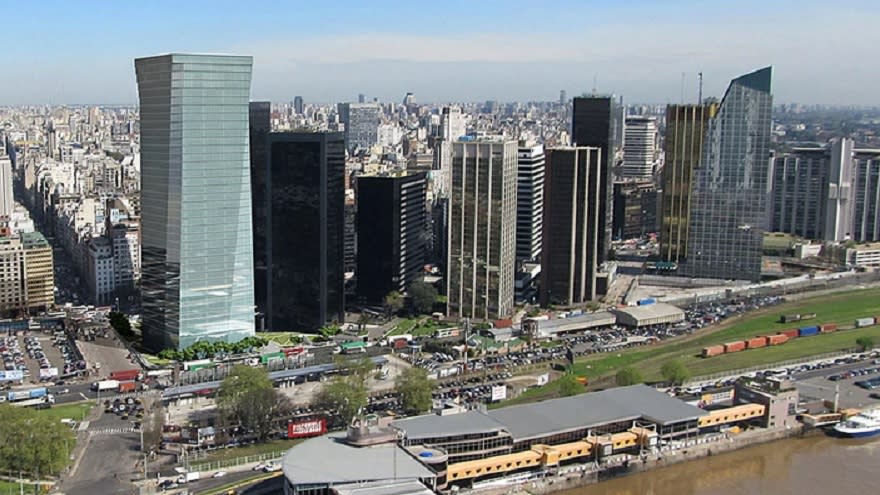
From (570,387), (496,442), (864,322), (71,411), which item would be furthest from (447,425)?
(864,322)

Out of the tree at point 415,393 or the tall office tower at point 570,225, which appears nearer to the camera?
the tree at point 415,393

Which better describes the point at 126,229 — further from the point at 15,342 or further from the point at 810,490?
the point at 810,490

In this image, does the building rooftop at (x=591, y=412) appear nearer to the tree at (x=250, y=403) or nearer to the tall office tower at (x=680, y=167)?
the tree at (x=250, y=403)

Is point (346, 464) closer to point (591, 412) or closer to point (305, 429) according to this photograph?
point (305, 429)

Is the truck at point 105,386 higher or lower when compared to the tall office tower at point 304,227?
lower

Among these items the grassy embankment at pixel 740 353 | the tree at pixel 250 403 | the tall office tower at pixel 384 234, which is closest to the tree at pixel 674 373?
the grassy embankment at pixel 740 353

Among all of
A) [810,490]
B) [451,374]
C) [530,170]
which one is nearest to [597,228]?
[530,170]
